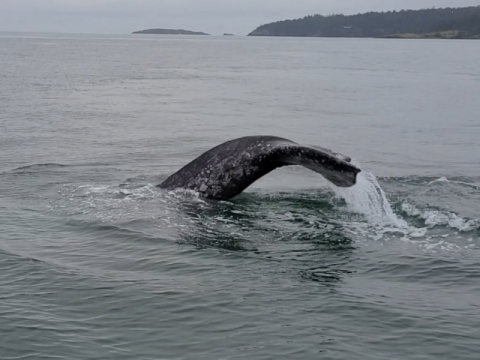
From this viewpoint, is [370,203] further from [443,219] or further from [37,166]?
[37,166]

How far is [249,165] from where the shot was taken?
1028 centimetres

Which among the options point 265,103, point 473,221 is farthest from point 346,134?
point 473,221

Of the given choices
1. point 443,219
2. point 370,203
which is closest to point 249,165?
point 370,203

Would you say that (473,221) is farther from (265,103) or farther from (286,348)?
(265,103)

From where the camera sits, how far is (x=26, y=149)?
1873 centimetres

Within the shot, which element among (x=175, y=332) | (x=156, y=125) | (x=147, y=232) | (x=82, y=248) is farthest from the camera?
(x=156, y=125)

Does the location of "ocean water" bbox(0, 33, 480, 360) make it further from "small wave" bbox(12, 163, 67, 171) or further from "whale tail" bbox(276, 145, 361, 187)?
"whale tail" bbox(276, 145, 361, 187)

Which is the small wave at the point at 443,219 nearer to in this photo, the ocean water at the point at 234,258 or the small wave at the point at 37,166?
the ocean water at the point at 234,258

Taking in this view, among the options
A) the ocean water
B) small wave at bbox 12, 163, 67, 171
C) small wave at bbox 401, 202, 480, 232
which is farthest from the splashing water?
small wave at bbox 12, 163, 67, 171

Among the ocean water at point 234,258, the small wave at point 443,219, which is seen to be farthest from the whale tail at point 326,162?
the small wave at point 443,219

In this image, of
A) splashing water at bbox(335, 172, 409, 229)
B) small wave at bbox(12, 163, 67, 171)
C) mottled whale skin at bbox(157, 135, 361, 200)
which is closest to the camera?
mottled whale skin at bbox(157, 135, 361, 200)

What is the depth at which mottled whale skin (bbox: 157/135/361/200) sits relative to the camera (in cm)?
928

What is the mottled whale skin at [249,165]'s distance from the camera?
928 cm

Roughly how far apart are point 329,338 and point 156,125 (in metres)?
18.8
